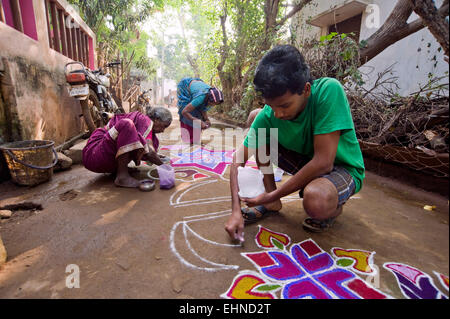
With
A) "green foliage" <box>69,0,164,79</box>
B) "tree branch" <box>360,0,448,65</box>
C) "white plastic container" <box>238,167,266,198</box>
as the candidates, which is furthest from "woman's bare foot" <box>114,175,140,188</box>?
"green foliage" <box>69,0,164,79</box>

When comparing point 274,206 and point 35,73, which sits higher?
point 35,73

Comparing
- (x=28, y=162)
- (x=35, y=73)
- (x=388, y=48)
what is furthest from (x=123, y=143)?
(x=388, y=48)

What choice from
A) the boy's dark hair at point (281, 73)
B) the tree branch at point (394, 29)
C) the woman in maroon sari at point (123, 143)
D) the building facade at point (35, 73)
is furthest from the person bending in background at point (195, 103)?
the boy's dark hair at point (281, 73)

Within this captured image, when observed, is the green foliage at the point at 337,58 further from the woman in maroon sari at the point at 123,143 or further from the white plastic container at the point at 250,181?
the woman in maroon sari at the point at 123,143

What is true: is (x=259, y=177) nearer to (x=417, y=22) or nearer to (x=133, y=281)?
(x=133, y=281)

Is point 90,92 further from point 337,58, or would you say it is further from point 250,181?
point 337,58

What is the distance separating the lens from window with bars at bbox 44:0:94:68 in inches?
159

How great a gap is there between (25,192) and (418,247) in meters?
3.21

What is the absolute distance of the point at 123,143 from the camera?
2.31 metres

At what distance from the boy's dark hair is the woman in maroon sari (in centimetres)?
150

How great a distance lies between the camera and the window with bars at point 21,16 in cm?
288

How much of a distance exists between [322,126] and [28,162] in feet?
8.73

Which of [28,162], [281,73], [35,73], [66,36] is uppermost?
[66,36]

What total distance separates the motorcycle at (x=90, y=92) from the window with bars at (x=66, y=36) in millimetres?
555
